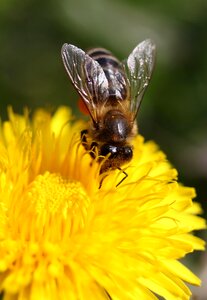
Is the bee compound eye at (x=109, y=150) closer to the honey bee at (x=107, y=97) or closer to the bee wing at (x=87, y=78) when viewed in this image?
the honey bee at (x=107, y=97)

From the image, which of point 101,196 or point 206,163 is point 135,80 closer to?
point 101,196

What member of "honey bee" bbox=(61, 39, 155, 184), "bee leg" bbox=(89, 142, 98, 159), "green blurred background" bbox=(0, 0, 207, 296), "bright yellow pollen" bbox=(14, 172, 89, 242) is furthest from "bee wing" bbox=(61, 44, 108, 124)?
"green blurred background" bbox=(0, 0, 207, 296)

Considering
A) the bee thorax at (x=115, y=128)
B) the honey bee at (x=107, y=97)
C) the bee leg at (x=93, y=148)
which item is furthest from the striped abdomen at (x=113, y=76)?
the bee leg at (x=93, y=148)

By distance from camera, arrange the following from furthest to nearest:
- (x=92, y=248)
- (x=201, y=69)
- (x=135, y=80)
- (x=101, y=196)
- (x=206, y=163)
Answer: (x=201, y=69)
(x=206, y=163)
(x=135, y=80)
(x=101, y=196)
(x=92, y=248)

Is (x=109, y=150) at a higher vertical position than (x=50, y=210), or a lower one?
higher

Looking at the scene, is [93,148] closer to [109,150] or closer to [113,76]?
[109,150]

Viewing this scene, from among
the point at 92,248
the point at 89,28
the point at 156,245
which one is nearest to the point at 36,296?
the point at 92,248

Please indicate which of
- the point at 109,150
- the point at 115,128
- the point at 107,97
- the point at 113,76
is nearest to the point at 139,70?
the point at 113,76
